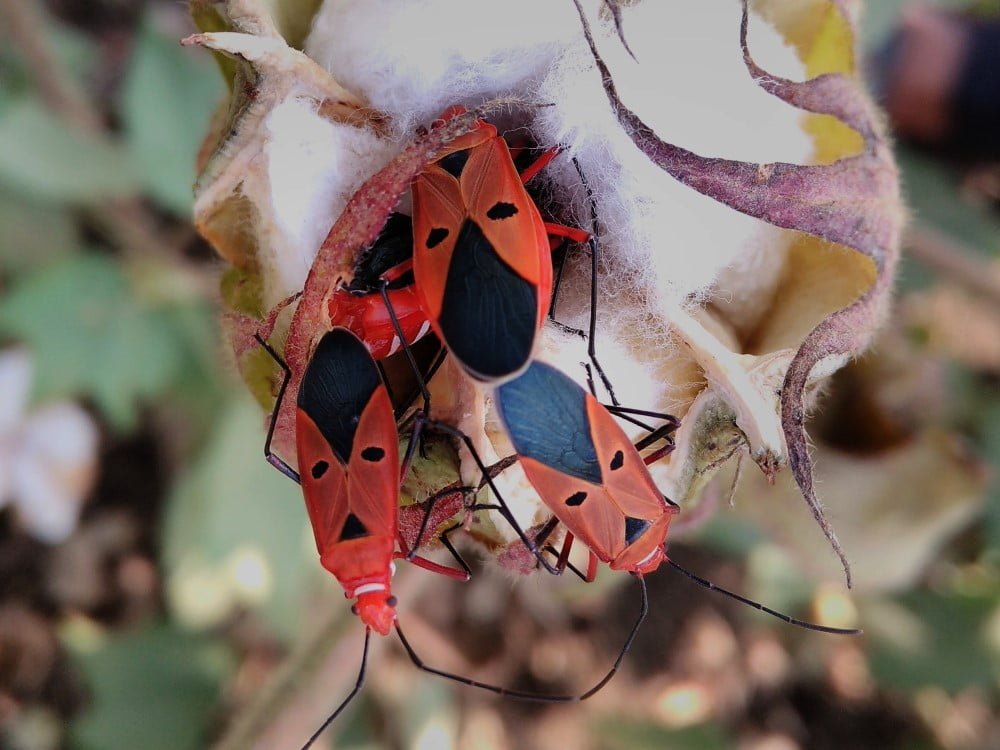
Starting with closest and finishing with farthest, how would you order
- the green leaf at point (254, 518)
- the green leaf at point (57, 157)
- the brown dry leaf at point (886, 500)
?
the brown dry leaf at point (886, 500), the green leaf at point (254, 518), the green leaf at point (57, 157)

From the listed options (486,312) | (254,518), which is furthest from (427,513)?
(254,518)

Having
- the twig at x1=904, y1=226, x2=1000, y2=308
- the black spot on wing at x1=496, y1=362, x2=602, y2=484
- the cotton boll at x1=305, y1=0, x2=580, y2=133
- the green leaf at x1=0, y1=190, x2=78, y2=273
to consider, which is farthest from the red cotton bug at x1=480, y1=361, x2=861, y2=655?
the green leaf at x1=0, y1=190, x2=78, y2=273

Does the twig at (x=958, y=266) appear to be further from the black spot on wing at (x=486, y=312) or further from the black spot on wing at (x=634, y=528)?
the black spot on wing at (x=486, y=312)

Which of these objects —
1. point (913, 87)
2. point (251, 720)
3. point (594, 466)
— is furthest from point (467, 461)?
point (913, 87)

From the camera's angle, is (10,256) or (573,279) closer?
(573,279)

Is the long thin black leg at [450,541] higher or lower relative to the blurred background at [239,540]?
higher

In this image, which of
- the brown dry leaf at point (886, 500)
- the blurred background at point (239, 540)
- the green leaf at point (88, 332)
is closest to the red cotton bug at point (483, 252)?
the brown dry leaf at point (886, 500)

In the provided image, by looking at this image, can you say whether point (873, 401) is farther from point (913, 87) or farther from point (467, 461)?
point (913, 87)

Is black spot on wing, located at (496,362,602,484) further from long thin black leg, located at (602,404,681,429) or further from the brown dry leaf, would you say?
the brown dry leaf
